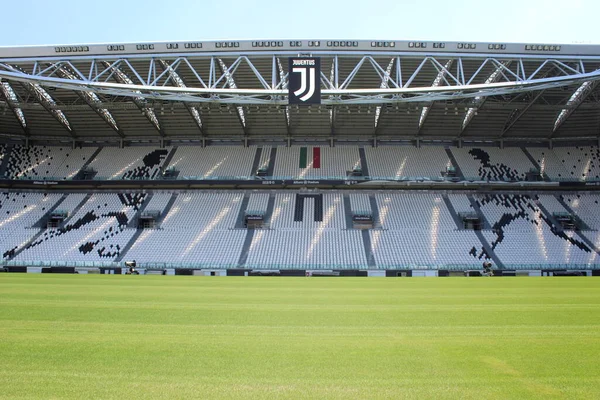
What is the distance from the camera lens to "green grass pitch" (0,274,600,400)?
4219 mm

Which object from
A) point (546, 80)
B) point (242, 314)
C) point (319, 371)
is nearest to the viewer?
point (319, 371)

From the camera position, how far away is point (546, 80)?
90.1 ft

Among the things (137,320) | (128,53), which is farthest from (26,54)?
(137,320)

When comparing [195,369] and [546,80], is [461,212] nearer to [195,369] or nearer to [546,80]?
[546,80]

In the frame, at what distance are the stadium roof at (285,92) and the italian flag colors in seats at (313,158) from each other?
1326 mm

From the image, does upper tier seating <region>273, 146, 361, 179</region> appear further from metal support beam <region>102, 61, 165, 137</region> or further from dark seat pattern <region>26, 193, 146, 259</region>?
dark seat pattern <region>26, 193, 146, 259</region>

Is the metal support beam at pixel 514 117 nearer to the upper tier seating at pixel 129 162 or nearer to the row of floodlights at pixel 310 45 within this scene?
the row of floodlights at pixel 310 45

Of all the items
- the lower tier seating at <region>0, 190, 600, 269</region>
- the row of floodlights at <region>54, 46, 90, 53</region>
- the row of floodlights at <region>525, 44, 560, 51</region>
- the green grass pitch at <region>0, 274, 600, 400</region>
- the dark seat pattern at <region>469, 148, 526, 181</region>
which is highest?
the row of floodlights at <region>525, 44, 560, 51</region>

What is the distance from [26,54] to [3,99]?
32.4 feet

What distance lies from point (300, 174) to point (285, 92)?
51.0 ft

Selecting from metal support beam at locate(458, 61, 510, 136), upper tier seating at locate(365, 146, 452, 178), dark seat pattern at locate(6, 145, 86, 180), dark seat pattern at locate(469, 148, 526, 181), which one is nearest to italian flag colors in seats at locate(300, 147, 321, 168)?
upper tier seating at locate(365, 146, 452, 178)

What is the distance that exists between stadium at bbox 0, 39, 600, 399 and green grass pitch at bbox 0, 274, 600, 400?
836 millimetres

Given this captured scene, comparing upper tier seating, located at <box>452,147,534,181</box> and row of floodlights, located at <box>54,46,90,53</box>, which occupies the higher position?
row of floodlights, located at <box>54,46,90,53</box>

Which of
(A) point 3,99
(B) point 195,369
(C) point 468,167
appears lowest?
(B) point 195,369
